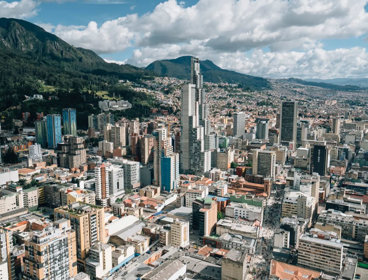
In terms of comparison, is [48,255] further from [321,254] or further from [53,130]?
[53,130]

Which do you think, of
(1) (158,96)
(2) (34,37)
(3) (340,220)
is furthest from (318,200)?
(2) (34,37)

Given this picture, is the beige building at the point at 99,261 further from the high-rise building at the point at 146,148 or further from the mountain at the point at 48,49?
the mountain at the point at 48,49

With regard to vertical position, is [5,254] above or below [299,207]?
above

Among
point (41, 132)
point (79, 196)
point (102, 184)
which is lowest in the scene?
point (79, 196)

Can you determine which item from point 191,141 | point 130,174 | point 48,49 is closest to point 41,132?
point 130,174

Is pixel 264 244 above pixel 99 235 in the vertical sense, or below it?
below

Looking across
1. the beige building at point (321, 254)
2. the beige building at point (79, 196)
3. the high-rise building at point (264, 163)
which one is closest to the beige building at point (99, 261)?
the beige building at point (79, 196)

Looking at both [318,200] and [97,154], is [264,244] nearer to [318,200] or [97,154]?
[318,200]
